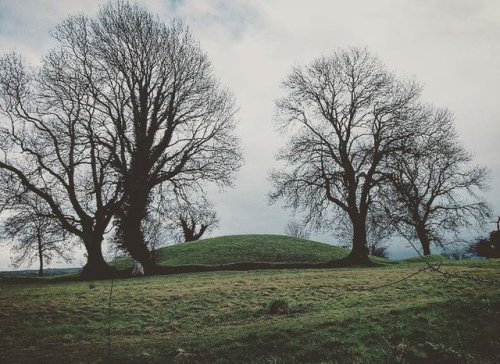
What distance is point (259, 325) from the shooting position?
10.7 meters

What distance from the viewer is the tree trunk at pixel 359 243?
101ft

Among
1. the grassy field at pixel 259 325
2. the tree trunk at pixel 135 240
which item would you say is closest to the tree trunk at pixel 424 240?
the grassy field at pixel 259 325

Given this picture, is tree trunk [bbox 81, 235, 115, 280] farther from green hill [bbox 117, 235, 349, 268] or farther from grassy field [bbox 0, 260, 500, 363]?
grassy field [bbox 0, 260, 500, 363]

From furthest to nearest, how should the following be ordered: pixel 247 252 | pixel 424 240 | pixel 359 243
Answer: pixel 424 240 < pixel 247 252 < pixel 359 243

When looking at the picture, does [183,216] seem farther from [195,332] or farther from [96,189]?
[195,332]

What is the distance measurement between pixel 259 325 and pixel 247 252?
24437mm

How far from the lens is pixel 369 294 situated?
1480cm

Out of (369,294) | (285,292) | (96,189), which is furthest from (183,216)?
(369,294)

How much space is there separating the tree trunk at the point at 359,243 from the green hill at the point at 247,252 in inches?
147

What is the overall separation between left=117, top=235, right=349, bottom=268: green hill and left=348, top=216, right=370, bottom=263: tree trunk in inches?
147

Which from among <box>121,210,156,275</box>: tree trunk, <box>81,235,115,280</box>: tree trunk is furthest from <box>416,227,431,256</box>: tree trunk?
<box>81,235,115,280</box>: tree trunk

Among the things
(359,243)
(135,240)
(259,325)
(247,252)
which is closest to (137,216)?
(135,240)

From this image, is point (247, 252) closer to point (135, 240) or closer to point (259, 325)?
point (135, 240)

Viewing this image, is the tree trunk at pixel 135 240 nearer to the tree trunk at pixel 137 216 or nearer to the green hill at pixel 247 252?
the tree trunk at pixel 137 216
